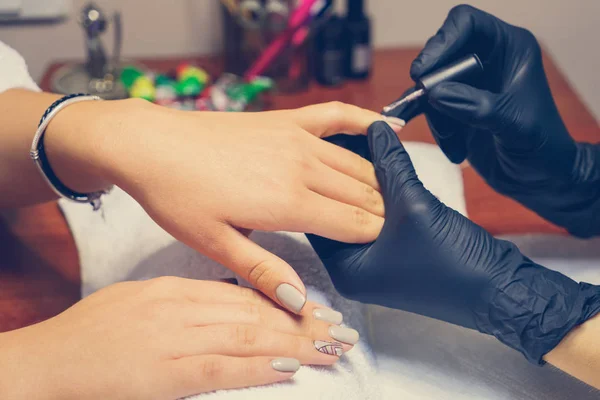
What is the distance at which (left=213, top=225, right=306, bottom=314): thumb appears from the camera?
1.76ft

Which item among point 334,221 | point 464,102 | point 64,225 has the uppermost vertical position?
point 464,102

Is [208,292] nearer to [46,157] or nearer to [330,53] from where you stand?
[46,157]

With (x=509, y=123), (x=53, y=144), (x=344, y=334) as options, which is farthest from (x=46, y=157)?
(x=509, y=123)

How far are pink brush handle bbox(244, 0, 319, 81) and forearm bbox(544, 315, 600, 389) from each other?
2.38 ft

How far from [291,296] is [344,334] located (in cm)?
6

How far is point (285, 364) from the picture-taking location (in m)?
0.50

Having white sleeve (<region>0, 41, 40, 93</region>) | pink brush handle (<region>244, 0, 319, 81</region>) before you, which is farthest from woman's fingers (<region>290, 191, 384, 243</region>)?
pink brush handle (<region>244, 0, 319, 81</region>)

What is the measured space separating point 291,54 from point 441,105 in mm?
540

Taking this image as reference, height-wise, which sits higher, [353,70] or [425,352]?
[353,70]

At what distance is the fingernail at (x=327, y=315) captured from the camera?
1.82 ft

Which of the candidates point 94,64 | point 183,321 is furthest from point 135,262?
point 94,64

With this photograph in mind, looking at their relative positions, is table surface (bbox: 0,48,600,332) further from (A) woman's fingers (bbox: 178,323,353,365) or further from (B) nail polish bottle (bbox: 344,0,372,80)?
(A) woman's fingers (bbox: 178,323,353,365)

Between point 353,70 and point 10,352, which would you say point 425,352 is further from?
point 353,70

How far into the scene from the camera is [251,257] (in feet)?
1.82
